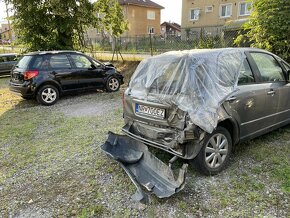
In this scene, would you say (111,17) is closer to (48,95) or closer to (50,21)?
(50,21)

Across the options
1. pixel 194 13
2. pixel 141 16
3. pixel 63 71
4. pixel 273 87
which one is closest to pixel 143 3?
pixel 141 16

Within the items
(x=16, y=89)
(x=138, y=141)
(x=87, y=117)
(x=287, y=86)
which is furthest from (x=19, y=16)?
(x=287, y=86)

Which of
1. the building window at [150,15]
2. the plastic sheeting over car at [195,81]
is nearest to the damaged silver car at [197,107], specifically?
the plastic sheeting over car at [195,81]

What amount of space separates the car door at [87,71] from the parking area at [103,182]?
11.3 ft

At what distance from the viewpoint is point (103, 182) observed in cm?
359

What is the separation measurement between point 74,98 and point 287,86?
6.71 m

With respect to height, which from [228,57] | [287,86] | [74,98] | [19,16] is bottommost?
[74,98]

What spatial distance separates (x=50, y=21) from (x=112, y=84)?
600 cm

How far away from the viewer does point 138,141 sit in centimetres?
387

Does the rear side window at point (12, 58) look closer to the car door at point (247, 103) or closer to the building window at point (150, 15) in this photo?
the car door at point (247, 103)

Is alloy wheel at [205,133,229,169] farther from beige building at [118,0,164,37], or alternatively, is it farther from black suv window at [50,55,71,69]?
→ beige building at [118,0,164,37]

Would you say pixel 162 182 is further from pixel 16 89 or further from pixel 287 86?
pixel 16 89

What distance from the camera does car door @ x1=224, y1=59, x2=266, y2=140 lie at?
142 inches

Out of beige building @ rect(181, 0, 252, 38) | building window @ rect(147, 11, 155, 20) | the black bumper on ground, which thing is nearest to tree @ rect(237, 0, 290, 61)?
the black bumper on ground
